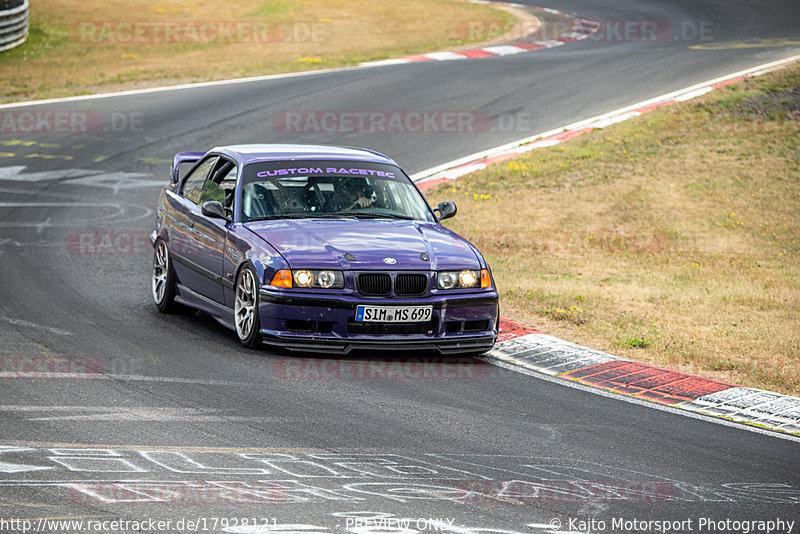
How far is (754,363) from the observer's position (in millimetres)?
8961

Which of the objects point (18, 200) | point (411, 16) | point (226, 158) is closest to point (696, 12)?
point (411, 16)

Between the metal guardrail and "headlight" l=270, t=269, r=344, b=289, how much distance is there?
2362 centimetres

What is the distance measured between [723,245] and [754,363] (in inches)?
232

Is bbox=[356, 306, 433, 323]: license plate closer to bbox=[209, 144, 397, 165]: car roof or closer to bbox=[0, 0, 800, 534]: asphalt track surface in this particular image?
bbox=[0, 0, 800, 534]: asphalt track surface

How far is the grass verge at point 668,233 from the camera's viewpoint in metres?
9.91

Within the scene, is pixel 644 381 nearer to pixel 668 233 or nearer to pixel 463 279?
pixel 463 279

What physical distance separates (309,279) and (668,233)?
7953 mm

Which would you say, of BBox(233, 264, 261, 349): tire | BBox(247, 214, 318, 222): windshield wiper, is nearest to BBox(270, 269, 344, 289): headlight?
BBox(233, 264, 261, 349): tire

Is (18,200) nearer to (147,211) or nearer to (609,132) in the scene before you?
(147,211)

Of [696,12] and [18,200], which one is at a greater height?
[696,12]

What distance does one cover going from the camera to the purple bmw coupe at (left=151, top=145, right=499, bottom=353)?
831 cm

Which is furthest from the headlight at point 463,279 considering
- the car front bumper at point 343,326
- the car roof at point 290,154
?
the car roof at point 290,154

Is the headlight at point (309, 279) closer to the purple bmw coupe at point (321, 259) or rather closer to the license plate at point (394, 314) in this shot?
the purple bmw coupe at point (321, 259)

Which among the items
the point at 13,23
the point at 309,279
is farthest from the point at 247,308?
the point at 13,23
